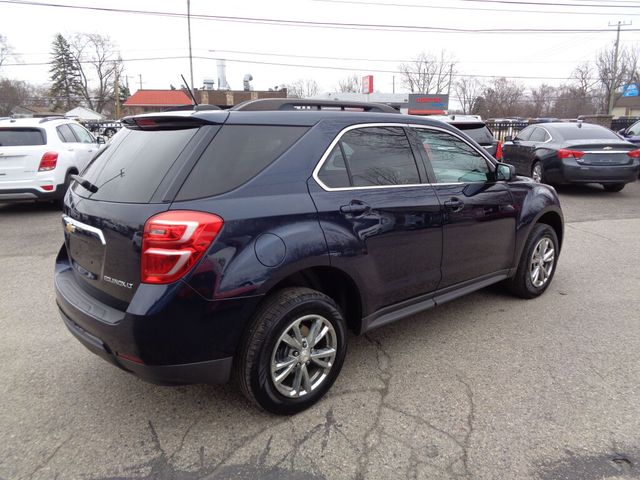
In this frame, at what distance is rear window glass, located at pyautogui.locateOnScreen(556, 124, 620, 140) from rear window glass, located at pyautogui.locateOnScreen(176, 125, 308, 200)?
31.5ft

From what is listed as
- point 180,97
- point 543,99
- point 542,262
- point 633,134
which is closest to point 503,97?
point 543,99

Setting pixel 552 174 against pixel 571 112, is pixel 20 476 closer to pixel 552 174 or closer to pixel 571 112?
pixel 552 174

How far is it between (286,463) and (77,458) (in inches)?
42.7

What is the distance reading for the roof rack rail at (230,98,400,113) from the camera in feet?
10.0

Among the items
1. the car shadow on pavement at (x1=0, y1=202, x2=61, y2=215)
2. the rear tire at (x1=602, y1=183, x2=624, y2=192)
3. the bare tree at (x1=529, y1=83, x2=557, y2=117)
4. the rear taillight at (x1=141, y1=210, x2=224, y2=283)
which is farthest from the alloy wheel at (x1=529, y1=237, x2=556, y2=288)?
the bare tree at (x1=529, y1=83, x2=557, y2=117)

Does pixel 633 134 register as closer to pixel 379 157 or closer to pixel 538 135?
pixel 538 135

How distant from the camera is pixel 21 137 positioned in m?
8.39

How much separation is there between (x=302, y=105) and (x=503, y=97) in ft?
249

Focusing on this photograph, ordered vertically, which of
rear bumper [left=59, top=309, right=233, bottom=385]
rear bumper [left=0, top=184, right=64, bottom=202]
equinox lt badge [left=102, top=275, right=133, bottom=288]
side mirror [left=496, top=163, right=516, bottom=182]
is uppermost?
side mirror [left=496, top=163, right=516, bottom=182]

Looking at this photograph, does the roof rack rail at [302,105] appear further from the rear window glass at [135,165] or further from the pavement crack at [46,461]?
the pavement crack at [46,461]

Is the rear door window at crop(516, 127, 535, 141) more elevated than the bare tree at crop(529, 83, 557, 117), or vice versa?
the bare tree at crop(529, 83, 557, 117)

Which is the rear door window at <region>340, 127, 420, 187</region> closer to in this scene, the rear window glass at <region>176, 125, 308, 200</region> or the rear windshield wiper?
the rear window glass at <region>176, 125, 308, 200</region>

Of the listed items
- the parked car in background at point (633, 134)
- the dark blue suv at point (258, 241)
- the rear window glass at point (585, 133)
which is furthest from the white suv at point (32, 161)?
the parked car in background at point (633, 134)

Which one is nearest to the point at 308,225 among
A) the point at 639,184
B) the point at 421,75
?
the point at 639,184
